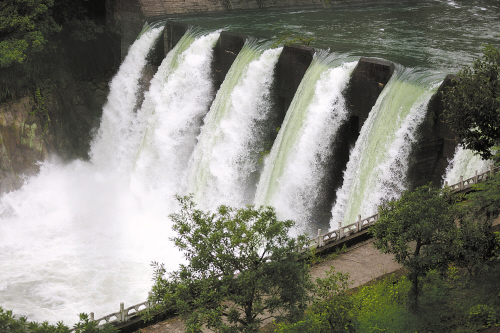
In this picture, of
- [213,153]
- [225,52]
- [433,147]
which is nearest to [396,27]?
[225,52]

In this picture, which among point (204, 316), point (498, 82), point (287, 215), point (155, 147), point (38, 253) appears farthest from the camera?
point (155, 147)

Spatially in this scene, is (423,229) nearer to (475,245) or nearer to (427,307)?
(475,245)

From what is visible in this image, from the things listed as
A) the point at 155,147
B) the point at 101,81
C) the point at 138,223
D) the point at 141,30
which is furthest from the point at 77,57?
the point at 138,223

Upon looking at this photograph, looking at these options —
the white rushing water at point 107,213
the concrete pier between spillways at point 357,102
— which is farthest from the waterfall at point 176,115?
the concrete pier between spillways at point 357,102

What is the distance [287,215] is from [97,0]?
19067 mm

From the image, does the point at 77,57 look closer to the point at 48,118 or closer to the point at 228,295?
the point at 48,118

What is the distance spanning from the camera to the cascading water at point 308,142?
1948 centimetres

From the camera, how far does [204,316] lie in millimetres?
9219

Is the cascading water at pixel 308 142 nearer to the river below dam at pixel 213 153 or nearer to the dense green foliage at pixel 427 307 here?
the river below dam at pixel 213 153

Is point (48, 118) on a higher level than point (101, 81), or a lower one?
lower

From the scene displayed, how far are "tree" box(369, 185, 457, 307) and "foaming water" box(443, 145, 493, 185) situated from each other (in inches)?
219

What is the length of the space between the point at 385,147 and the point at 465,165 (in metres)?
2.48

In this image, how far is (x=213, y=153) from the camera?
77.1ft

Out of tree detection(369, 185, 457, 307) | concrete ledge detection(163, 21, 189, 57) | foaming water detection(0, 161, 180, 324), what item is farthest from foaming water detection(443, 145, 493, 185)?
concrete ledge detection(163, 21, 189, 57)
